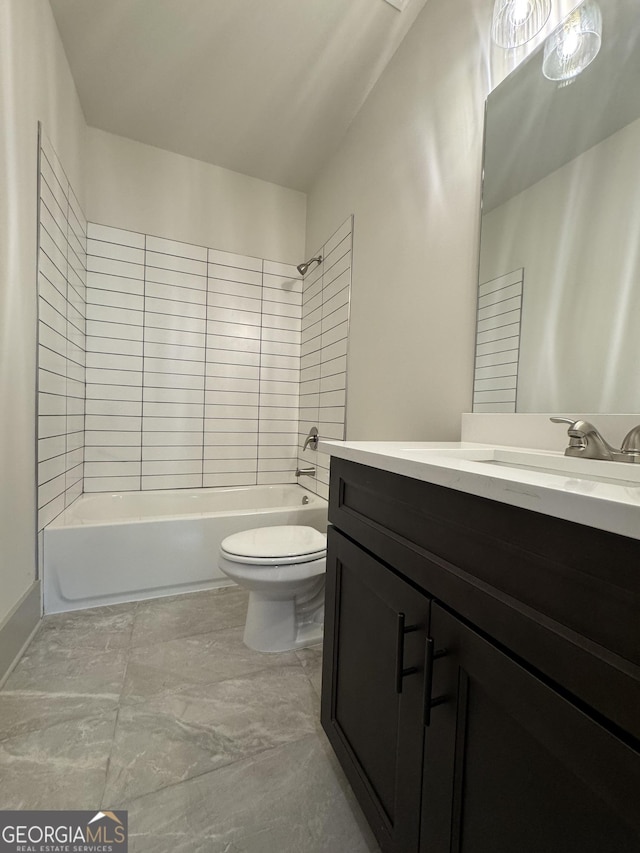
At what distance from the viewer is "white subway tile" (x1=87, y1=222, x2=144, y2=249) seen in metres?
2.30

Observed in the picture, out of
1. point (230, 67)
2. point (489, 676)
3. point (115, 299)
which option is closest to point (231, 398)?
point (115, 299)

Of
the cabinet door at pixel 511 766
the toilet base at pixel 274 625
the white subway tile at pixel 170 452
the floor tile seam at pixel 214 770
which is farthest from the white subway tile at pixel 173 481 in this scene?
the cabinet door at pixel 511 766

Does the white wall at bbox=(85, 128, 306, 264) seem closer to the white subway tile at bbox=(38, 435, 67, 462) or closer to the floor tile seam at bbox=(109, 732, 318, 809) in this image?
the white subway tile at bbox=(38, 435, 67, 462)

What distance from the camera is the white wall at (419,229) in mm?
1316

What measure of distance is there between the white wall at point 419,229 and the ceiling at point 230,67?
159 millimetres

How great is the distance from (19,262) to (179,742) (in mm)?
1710

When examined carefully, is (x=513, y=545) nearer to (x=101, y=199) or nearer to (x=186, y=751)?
(x=186, y=751)

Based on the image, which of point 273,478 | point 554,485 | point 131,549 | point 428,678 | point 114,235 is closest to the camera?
point 554,485

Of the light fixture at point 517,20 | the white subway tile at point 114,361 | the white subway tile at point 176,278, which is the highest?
the light fixture at point 517,20

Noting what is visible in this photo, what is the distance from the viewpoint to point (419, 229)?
1.55 meters

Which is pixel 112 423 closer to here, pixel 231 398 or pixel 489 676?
pixel 231 398

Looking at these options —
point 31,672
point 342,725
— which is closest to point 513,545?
point 342,725

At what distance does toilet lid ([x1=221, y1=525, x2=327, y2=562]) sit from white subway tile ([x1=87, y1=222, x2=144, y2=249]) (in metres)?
2.03

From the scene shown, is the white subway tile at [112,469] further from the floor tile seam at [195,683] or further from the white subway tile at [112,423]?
the floor tile seam at [195,683]
